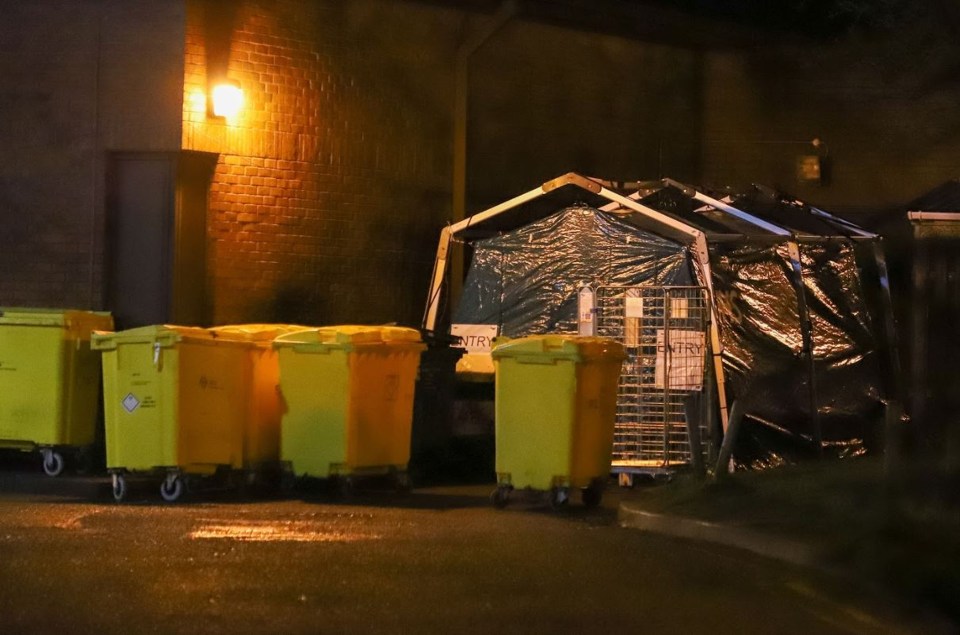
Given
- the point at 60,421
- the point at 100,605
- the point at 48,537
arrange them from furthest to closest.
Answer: the point at 60,421, the point at 48,537, the point at 100,605

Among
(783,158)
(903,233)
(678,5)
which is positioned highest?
(678,5)

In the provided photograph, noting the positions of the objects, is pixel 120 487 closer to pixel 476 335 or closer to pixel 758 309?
pixel 476 335

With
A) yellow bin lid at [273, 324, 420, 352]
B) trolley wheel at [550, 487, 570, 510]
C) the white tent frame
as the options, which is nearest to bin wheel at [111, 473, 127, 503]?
yellow bin lid at [273, 324, 420, 352]

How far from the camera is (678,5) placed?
18141mm

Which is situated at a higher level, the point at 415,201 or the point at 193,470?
the point at 415,201

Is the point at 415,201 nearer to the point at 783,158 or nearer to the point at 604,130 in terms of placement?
the point at 604,130

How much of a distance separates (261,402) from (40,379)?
198 cm

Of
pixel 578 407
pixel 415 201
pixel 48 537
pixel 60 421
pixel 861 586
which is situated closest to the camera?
pixel 861 586

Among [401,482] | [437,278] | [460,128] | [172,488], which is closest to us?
[172,488]

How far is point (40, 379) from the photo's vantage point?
40.4 feet

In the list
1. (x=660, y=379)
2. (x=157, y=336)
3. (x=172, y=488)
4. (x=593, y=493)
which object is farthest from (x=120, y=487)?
(x=660, y=379)

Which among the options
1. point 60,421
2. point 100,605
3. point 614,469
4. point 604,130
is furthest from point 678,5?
point 100,605

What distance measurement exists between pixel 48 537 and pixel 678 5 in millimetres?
11654

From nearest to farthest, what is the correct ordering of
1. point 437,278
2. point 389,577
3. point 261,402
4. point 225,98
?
point 389,577
point 261,402
point 225,98
point 437,278
